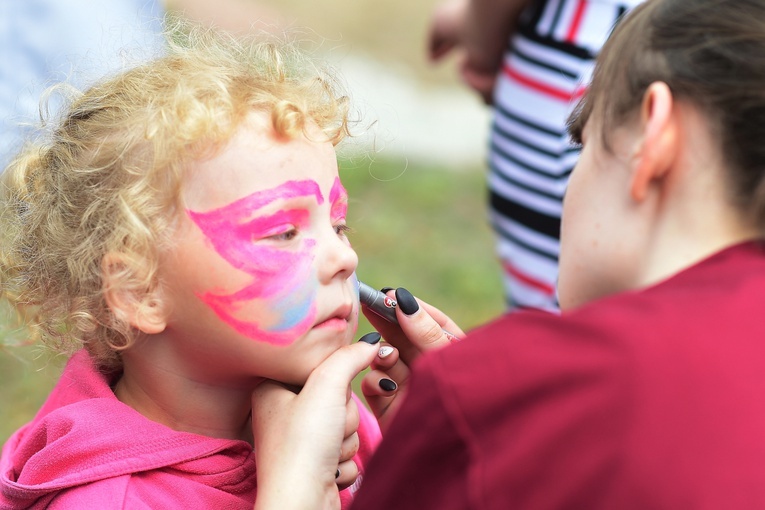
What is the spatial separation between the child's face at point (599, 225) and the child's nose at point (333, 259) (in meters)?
0.39

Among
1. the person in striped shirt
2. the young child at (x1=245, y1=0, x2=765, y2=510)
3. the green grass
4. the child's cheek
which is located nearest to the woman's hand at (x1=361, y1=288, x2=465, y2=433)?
the child's cheek

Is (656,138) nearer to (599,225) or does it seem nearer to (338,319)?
(599,225)

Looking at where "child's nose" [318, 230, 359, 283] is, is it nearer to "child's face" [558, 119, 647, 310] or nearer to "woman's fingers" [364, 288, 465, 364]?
"woman's fingers" [364, 288, 465, 364]

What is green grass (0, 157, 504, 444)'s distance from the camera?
3.84 metres

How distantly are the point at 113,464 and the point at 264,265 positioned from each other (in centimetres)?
43

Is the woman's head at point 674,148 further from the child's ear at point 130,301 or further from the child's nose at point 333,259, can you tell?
the child's ear at point 130,301

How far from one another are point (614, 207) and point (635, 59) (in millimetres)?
232

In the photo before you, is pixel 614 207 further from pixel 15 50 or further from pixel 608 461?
pixel 15 50

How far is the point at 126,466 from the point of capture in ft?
4.97

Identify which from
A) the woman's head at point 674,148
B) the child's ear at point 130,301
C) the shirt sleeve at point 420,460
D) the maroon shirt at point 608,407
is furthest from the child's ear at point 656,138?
the child's ear at point 130,301

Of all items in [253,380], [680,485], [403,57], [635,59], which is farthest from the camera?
[403,57]

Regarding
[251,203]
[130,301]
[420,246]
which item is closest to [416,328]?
[251,203]

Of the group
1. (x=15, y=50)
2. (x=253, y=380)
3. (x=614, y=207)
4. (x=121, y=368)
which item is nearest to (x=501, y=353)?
(x=614, y=207)

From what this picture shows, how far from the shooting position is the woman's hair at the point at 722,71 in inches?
47.6
